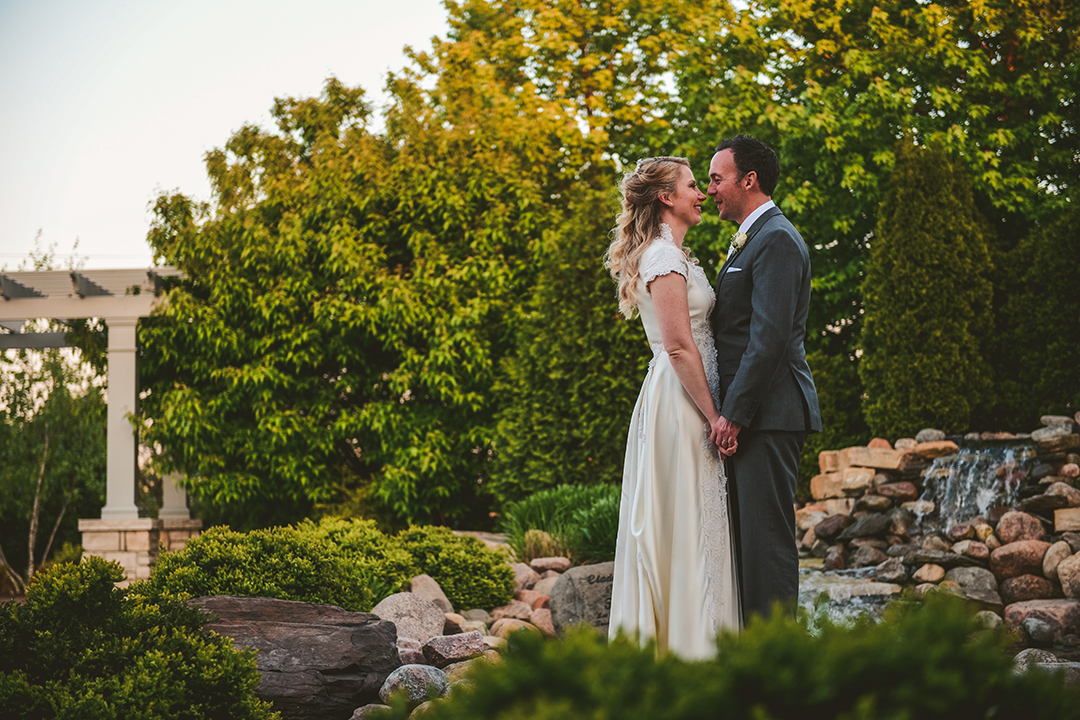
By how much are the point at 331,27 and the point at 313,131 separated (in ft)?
4.99

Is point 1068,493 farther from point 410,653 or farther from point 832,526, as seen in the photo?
point 410,653

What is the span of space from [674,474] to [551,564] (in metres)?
4.39

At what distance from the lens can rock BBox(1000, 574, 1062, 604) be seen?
6.21m

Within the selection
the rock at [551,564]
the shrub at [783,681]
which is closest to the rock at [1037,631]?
the rock at [551,564]

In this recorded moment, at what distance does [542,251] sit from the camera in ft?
34.6

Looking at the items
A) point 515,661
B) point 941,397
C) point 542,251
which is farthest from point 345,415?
point 515,661

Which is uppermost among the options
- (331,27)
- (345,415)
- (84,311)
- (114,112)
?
(331,27)

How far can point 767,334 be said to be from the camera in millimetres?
2977

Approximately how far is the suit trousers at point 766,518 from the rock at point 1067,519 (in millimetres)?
4869

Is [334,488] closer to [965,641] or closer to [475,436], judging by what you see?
[475,436]

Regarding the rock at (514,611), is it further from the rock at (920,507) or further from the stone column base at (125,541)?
the stone column base at (125,541)

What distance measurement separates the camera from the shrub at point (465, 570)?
641 centimetres

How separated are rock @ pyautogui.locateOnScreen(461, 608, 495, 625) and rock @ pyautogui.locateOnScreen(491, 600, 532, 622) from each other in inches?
2.2

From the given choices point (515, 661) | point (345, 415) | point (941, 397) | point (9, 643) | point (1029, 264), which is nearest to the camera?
point (515, 661)
